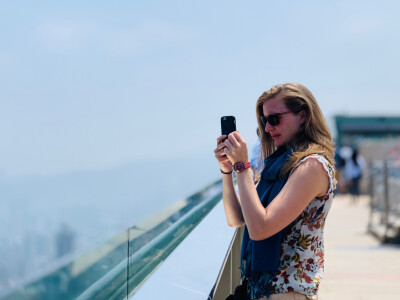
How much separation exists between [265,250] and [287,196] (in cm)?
18

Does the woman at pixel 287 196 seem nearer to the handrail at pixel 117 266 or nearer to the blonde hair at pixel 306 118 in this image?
the blonde hair at pixel 306 118

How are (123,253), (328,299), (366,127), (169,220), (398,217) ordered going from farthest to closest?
(366,127)
(398,217)
(328,299)
(169,220)
(123,253)

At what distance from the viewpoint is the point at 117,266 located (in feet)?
6.42

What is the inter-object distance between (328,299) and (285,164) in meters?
4.05

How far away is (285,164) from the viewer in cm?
189

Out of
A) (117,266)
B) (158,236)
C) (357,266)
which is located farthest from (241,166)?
(357,266)

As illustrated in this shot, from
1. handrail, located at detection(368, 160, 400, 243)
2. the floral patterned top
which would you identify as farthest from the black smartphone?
handrail, located at detection(368, 160, 400, 243)

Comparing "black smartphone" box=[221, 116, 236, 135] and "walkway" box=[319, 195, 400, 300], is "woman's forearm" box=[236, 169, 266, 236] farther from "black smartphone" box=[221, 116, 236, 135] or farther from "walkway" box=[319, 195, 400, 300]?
"walkway" box=[319, 195, 400, 300]

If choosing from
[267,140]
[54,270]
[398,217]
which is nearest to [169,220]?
[267,140]

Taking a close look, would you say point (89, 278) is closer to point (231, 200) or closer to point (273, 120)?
point (231, 200)

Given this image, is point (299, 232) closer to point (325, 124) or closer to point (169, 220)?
point (325, 124)

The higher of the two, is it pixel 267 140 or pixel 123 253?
pixel 267 140

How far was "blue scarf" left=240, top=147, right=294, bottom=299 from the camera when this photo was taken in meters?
1.87

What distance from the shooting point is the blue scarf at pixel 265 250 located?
6.12ft
